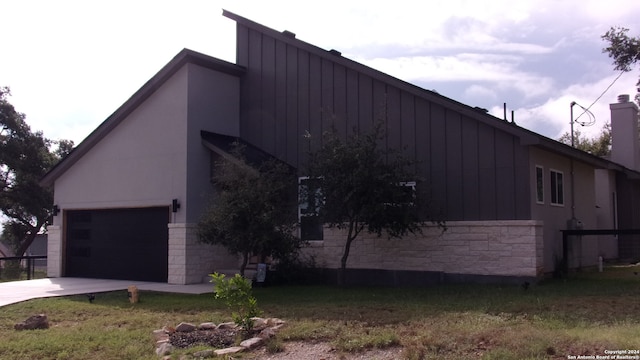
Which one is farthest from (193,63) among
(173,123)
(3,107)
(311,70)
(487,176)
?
(3,107)

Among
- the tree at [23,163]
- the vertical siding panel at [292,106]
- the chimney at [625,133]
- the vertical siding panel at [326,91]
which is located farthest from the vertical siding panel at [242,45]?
the tree at [23,163]

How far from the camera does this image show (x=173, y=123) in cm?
1808

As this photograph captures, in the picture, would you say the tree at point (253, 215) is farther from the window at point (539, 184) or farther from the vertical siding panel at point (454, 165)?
the window at point (539, 184)

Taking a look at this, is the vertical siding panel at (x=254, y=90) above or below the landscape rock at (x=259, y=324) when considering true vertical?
above

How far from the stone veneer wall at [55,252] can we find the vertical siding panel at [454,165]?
520 inches

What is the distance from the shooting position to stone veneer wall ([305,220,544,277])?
14.2 metres

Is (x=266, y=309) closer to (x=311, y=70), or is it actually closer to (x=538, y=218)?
(x=538, y=218)

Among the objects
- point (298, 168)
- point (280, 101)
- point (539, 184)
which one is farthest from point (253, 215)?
point (539, 184)

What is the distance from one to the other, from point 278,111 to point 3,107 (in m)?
21.5

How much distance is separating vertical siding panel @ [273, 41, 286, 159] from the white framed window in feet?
24.3

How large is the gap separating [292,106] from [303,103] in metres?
0.39

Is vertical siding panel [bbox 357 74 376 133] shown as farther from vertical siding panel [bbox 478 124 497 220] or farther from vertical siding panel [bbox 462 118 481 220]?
vertical siding panel [bbox 478 124 497 220]

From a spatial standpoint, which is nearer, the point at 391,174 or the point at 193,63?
the point at 391,174

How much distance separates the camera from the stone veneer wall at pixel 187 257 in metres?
17.2
